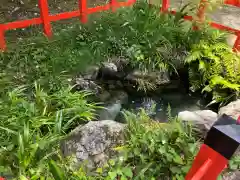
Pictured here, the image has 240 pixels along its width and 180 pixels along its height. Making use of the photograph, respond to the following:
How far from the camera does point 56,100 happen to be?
3562mm

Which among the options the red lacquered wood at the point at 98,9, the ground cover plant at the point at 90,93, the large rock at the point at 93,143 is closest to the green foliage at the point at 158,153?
the ground cover plant at the point at 90,93

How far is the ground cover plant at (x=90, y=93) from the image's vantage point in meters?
2.47

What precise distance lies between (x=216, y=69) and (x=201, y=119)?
156 centimetres

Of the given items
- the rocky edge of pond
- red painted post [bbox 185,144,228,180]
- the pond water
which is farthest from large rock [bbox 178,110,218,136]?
red painted post [bbox 185,144,228,180]

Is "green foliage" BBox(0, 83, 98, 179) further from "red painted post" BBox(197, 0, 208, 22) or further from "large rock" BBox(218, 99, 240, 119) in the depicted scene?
"red painted post" BBox(197, 0, 208, 22)

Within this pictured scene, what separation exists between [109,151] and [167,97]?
238cm

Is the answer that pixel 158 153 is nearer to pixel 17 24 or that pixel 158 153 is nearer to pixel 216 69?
pixel 216 69

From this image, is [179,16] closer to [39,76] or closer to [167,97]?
[167,97]

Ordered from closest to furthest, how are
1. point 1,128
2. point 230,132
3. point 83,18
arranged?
1. point 230,132
2. point 1,128
3. point 83,18

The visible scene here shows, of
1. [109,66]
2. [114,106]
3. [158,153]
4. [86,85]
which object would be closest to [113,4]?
[109,66]

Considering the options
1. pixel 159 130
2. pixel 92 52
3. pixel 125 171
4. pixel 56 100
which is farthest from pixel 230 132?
pixel 92 52

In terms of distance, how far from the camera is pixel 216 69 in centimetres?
438

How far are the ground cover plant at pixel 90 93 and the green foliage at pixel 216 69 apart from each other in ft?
0.05

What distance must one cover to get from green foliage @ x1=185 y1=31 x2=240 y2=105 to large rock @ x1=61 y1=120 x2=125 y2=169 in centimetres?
211
